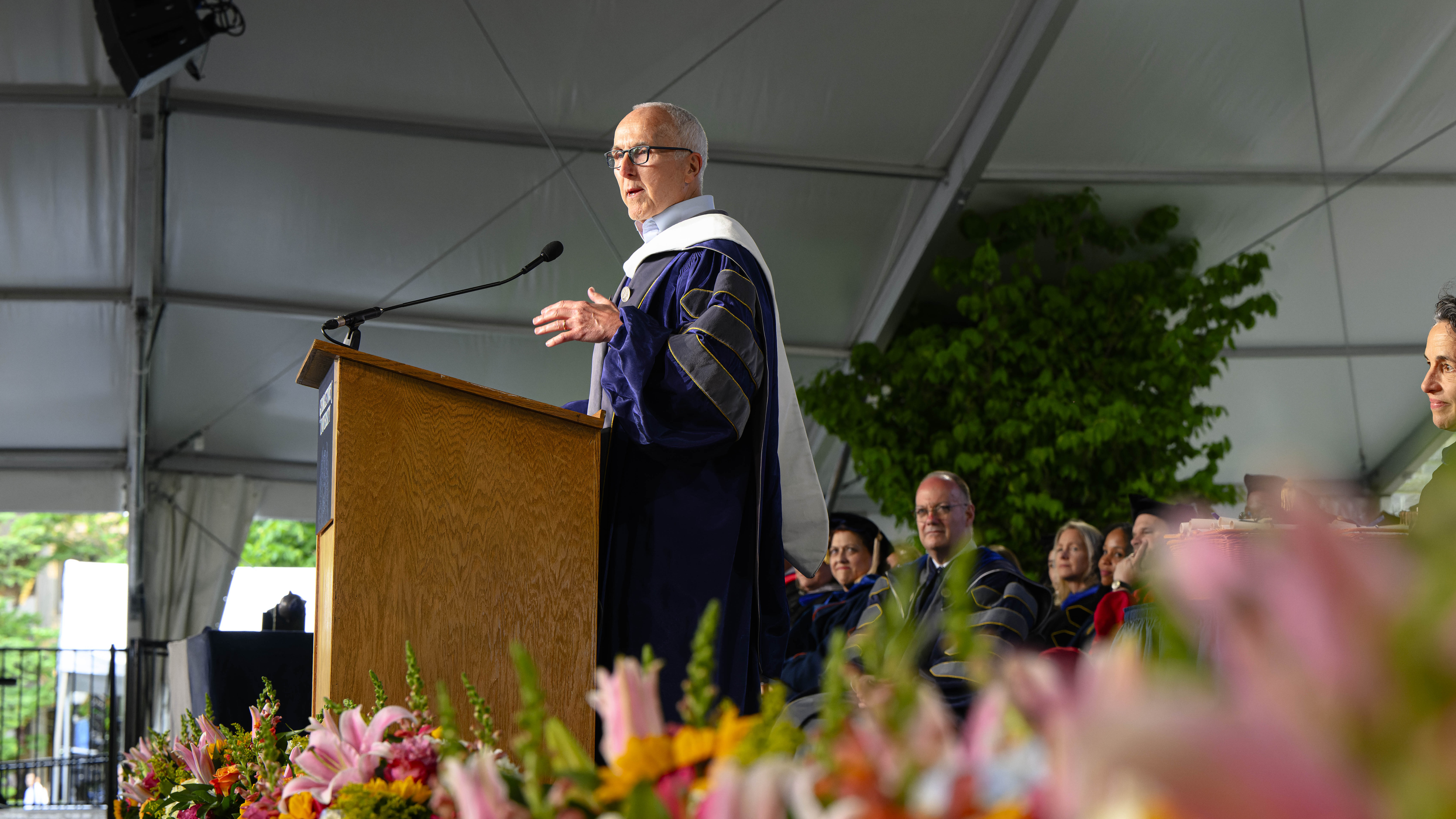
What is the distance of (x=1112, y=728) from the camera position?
25 cm

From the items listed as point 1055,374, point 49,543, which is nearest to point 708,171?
point 1055,374

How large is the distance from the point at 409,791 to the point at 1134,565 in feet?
11.1

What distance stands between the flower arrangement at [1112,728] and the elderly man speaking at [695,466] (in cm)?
110

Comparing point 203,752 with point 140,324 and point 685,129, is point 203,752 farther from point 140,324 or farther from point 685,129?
point 140,324

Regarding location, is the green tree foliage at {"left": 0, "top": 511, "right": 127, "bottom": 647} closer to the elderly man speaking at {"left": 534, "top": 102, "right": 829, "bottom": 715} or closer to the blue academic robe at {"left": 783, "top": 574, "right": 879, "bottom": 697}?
the blue academic robe at {"left": 783, "top": 574, "right": 879, "bottom": 697}

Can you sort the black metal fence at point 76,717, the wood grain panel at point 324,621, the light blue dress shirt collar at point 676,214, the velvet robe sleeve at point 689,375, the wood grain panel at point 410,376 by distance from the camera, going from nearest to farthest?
the wood grain panel at point 324,621 → the wood grain panel at point 410,376 → the velvet robe sleeve at point 689,375 → the light blue dress shirt collar at point 676,214 → the black metal fence at point 76,717

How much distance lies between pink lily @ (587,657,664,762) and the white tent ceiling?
523cm

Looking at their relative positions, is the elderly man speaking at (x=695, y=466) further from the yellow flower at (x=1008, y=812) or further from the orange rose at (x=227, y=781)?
the yellow flower at (x=1008, y=812)

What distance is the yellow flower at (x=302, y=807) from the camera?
1081 mm

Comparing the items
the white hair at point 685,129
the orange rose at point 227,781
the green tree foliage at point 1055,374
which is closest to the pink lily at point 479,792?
the orange rose at point 227,781

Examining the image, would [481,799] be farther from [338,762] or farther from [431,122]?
[431,122]

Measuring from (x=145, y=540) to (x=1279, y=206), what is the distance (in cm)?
827

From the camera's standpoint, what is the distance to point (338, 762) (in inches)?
43.5

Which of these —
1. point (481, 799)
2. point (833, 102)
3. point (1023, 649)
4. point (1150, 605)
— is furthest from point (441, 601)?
point (833, 102)
